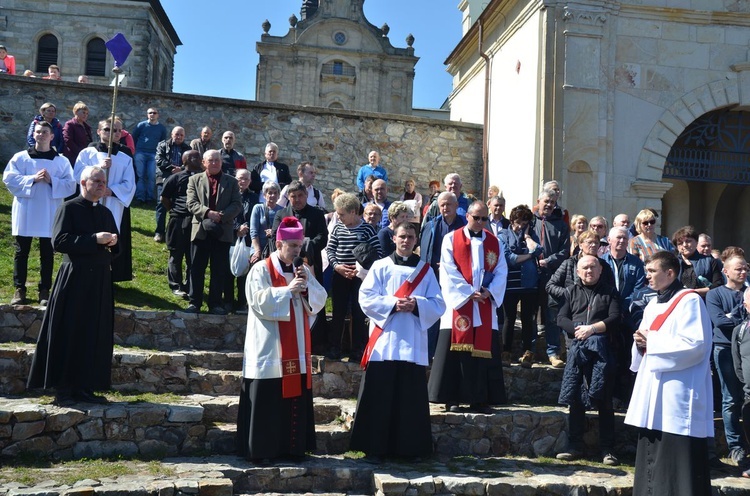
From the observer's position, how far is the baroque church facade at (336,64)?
44.6m

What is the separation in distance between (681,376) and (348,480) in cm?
280

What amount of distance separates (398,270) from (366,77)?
39683mm

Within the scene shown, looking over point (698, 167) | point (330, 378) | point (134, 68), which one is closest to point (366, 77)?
point (134, 68)

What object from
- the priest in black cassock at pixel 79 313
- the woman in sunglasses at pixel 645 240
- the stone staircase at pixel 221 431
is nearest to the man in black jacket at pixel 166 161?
the stone staircase at pixel 221 431

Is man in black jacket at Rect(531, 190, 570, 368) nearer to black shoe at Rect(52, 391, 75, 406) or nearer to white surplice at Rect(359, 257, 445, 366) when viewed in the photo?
white surplice at Rect(359, 257, 445, 366)

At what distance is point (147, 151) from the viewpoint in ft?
50.7

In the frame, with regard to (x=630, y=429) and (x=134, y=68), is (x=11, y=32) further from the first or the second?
(x=630, y=429)

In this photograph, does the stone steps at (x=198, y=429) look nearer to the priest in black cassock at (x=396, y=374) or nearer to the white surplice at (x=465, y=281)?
the priest in black cassock at (x=396, y=374)

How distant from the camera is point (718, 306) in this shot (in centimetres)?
814

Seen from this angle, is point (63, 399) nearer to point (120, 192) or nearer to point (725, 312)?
point (120, 192)

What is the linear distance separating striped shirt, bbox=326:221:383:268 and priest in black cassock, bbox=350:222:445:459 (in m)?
1.11

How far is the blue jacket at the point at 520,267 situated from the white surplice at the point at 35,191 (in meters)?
4.99

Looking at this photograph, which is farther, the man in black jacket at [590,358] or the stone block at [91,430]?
the man in black jacket at [590,358]

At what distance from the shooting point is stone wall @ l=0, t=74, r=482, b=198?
55.5 feet
